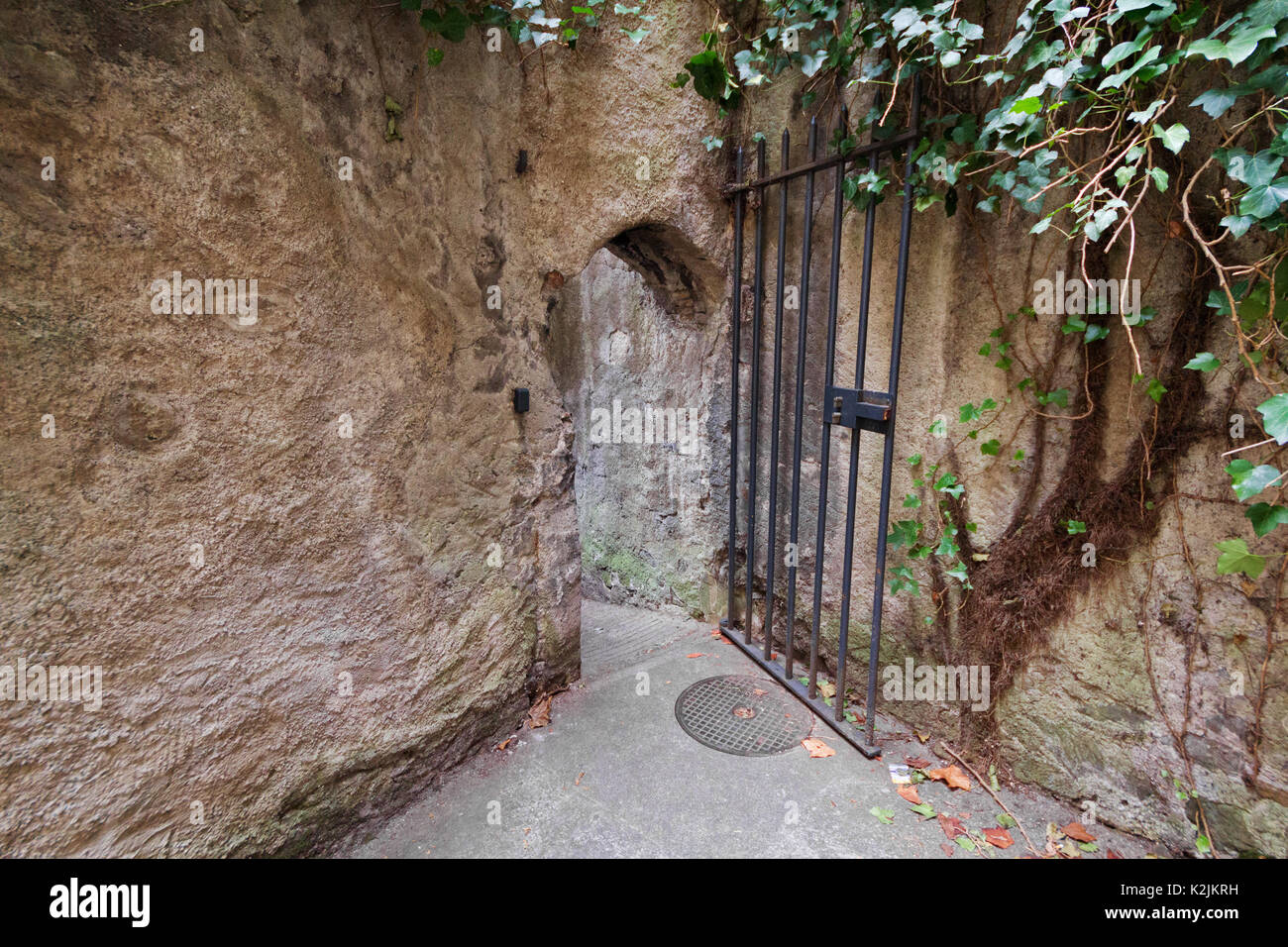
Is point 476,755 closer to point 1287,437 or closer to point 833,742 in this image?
point 833,742

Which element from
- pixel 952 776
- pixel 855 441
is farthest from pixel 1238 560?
pixel 952 776

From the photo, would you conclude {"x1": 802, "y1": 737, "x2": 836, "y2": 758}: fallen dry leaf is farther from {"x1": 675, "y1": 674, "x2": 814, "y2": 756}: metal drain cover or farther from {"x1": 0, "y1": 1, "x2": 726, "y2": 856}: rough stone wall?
{"x1": 0, "y1": 1, "x2": 726, "y2": 856}: rough stone wall

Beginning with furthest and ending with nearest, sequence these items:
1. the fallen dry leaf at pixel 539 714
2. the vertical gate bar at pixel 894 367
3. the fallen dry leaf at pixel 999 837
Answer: the fallen dry leaf at pixel 539 714
the vertical gate bar at pixel 894 367
the fallen dry leaf at pixel 999 837

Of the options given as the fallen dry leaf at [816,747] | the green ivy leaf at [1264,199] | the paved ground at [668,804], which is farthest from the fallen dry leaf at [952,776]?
the green ivy leaf at [1264,199]

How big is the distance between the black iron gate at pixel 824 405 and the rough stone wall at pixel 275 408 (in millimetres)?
916

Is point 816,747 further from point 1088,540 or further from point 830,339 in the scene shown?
point 830,339

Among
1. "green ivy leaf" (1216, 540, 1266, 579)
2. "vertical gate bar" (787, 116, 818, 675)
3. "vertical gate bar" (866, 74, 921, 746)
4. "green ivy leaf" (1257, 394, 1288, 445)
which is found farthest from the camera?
"vertical gate bar" (787, 116, 818, 675)

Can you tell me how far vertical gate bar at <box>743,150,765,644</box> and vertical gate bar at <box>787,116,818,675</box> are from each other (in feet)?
0.86

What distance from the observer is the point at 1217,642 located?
210 cm

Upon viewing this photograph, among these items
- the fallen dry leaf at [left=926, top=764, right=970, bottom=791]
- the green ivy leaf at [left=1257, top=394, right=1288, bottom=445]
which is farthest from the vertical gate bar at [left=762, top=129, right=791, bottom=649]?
the green ivy leaf at [left=1257, top=394, right=1288, bottom=445]

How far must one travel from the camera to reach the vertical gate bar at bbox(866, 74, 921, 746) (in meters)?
2.52

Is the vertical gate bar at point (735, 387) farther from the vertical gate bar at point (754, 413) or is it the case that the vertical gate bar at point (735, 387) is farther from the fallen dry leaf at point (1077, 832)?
the fallen dry leaf at point (1077, 832)

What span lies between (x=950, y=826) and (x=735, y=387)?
2381mm

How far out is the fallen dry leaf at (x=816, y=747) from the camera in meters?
2.92
